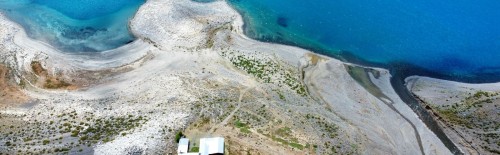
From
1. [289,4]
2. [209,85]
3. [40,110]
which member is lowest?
[40,110]

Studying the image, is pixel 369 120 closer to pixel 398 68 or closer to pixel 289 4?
pixel 398 68

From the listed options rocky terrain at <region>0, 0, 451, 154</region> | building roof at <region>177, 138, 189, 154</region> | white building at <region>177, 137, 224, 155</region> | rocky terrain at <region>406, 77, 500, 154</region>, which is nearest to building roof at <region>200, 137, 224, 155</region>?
white building at <region>177, 137, 224, 155</region>

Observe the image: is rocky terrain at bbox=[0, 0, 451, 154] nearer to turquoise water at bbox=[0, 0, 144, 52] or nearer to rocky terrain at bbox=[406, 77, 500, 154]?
turquoise water at bbox=[0, 0, 144, 52]

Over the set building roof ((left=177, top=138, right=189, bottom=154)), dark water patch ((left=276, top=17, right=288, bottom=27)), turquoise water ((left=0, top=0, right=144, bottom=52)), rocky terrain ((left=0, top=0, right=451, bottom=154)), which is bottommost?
building roof ((left=177, top=138, right=189, bottom=154))

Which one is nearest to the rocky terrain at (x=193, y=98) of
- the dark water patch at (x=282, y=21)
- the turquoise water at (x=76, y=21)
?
the turquoise water at (x=76, y=21)

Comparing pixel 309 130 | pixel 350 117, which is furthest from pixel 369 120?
pixel 309 130

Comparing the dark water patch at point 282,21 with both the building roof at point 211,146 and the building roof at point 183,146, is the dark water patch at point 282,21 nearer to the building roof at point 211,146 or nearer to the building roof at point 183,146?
the building roof at point 211,146

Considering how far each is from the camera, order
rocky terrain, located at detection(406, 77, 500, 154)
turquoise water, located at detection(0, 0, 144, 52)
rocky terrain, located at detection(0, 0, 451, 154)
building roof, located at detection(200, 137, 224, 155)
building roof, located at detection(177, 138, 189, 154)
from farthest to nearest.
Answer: turquoise water, located at detection(0, 0, 144, 52), rocky terrain, located at detection(406, 77, 500, 154), rocky terrain, located at detection(0, 0, 451, 154), building roof, located at detection(177, 138, 189, 154), building roof, located at detection(200, 137, 224, 155)

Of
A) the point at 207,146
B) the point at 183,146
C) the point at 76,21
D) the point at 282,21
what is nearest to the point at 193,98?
the point at 183,146

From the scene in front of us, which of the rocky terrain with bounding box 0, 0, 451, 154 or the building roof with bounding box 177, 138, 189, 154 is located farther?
the rocky terrain with bounding box 0, 0, 451, 154
